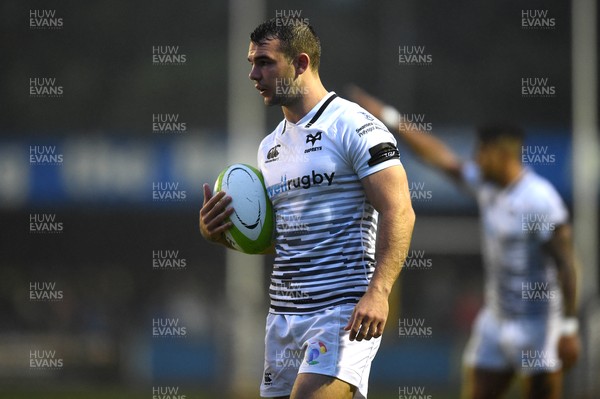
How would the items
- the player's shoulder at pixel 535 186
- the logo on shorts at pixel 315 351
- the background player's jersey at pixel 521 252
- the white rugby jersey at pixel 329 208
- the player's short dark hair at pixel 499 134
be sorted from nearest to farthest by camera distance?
the logo on shorts at pixel 315 351 < the white rugby jersey at pixel 329 208 < the background player's jersey at pixel 521 252 < the player's shoulder at pixel 535 186 < the player's short dark hair at pixel 499 134

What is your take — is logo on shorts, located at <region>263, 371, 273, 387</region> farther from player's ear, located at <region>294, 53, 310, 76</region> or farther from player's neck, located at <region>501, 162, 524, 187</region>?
player's neck, located at <region>501, 162, 524, 187</region>

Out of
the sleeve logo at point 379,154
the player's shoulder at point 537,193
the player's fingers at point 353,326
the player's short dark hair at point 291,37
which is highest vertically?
the player's short dark hair at point 291,37

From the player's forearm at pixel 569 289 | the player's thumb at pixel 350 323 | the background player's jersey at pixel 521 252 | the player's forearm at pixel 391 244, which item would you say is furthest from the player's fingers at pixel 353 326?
the background player's jersey at pixel 521 252

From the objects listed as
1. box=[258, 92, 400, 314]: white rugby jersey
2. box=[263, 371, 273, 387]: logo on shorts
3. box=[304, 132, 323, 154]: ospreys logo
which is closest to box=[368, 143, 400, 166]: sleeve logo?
box=[258, 92, 400, 314]: white rugby jersey

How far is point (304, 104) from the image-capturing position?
5031 millimetres

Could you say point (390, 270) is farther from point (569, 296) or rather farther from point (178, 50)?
point (178, 50)

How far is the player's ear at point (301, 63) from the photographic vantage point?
16.5 ft

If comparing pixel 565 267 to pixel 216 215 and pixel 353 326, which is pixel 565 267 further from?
pixel 353 326

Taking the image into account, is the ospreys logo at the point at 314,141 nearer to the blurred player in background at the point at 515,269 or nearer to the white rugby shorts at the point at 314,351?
the white rugby shorts at the point at 314,351

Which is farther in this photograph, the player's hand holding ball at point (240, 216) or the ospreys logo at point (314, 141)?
the player's hand holding ball at point (240, 216)

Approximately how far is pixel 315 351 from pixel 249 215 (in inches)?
31.9

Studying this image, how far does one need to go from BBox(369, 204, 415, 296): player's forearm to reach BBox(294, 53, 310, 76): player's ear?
2.72 ft

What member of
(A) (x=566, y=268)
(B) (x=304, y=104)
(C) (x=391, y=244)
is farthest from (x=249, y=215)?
(A) (x=566, y=268)

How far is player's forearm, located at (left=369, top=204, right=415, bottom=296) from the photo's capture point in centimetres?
460
